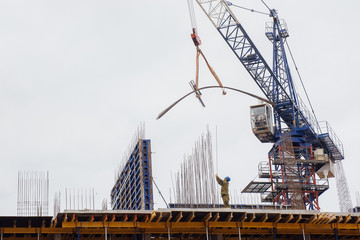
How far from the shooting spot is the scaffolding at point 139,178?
64625 millimetres

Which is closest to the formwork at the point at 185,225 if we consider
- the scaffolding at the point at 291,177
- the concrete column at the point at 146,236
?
the concrete column at the point at 146,236

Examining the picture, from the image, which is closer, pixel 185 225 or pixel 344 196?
pixel 185 225

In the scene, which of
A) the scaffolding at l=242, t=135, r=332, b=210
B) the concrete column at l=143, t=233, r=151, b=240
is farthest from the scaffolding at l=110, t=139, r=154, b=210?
the concrete column at l=143, t=233, r=151, b=240

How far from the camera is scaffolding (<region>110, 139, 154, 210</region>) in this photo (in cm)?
6462

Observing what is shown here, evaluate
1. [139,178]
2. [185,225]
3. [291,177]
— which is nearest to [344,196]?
[291,177]

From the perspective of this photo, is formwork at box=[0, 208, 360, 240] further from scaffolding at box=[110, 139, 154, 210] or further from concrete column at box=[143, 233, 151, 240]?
scaffolding at box=[110, 139, 154, 210]

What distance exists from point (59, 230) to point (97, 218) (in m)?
2.28

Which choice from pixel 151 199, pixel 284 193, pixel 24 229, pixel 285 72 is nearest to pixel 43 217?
pixel 24 229

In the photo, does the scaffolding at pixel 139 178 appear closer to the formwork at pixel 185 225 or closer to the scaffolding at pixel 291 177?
the scaffolding at pixel 291 177

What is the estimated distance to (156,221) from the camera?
1464 inches

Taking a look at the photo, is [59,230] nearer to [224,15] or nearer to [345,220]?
[345,220]

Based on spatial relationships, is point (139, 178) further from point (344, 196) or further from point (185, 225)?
point (185, 225)

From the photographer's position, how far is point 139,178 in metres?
65.4

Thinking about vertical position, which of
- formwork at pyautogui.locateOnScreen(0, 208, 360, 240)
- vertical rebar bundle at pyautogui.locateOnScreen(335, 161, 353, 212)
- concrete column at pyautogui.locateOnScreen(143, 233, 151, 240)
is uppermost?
vertical rebar bundle at pyautogui.locateOnScreen(335, 161, 353, 212)
